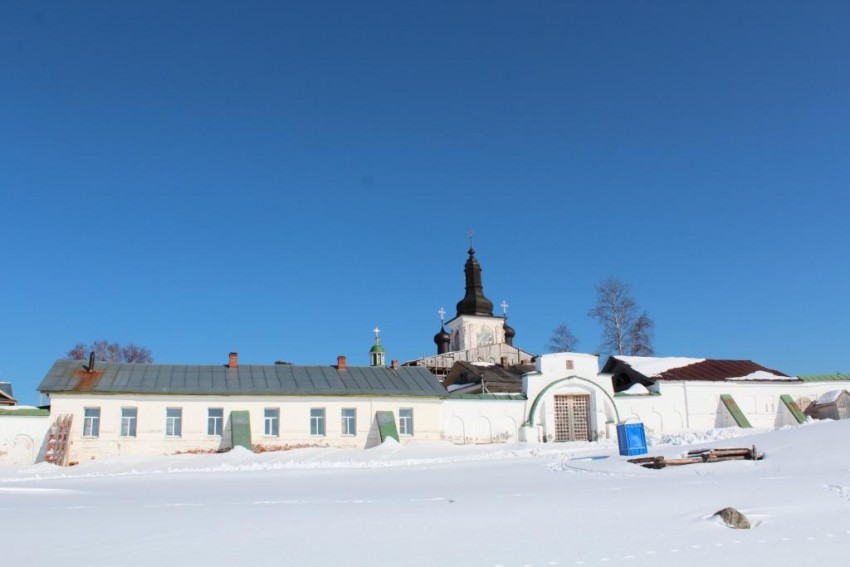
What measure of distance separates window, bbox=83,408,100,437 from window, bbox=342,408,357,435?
9166 mm

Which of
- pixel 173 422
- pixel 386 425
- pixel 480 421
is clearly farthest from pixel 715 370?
pixel 173 422

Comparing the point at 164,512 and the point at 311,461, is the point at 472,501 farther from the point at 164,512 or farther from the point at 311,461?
the point at 311,461

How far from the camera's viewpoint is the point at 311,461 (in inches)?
1021

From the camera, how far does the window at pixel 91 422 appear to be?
2762 cm

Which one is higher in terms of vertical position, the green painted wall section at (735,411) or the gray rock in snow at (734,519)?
the green painted wall section at (735,411)

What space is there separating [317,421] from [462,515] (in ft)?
63.6

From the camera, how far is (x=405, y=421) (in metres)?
31.1

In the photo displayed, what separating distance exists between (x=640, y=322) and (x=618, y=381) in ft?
31.4

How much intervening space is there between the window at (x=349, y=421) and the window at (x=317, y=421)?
85 cm

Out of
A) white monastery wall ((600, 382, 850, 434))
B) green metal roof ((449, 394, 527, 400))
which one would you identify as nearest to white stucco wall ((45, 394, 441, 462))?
green metal roof ((449, 394, 527, 400))

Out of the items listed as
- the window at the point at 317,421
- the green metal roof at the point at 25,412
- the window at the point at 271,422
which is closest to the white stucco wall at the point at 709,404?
the window at the point at 317,421

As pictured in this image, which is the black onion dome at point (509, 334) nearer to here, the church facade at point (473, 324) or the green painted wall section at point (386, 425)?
the church facade at point (473, 324)

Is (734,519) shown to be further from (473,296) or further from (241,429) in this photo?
(473,296)

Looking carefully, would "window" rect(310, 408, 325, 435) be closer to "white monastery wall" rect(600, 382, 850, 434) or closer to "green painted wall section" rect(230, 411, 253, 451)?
"green painted wall section" rect(230, 411, 253, 451)
